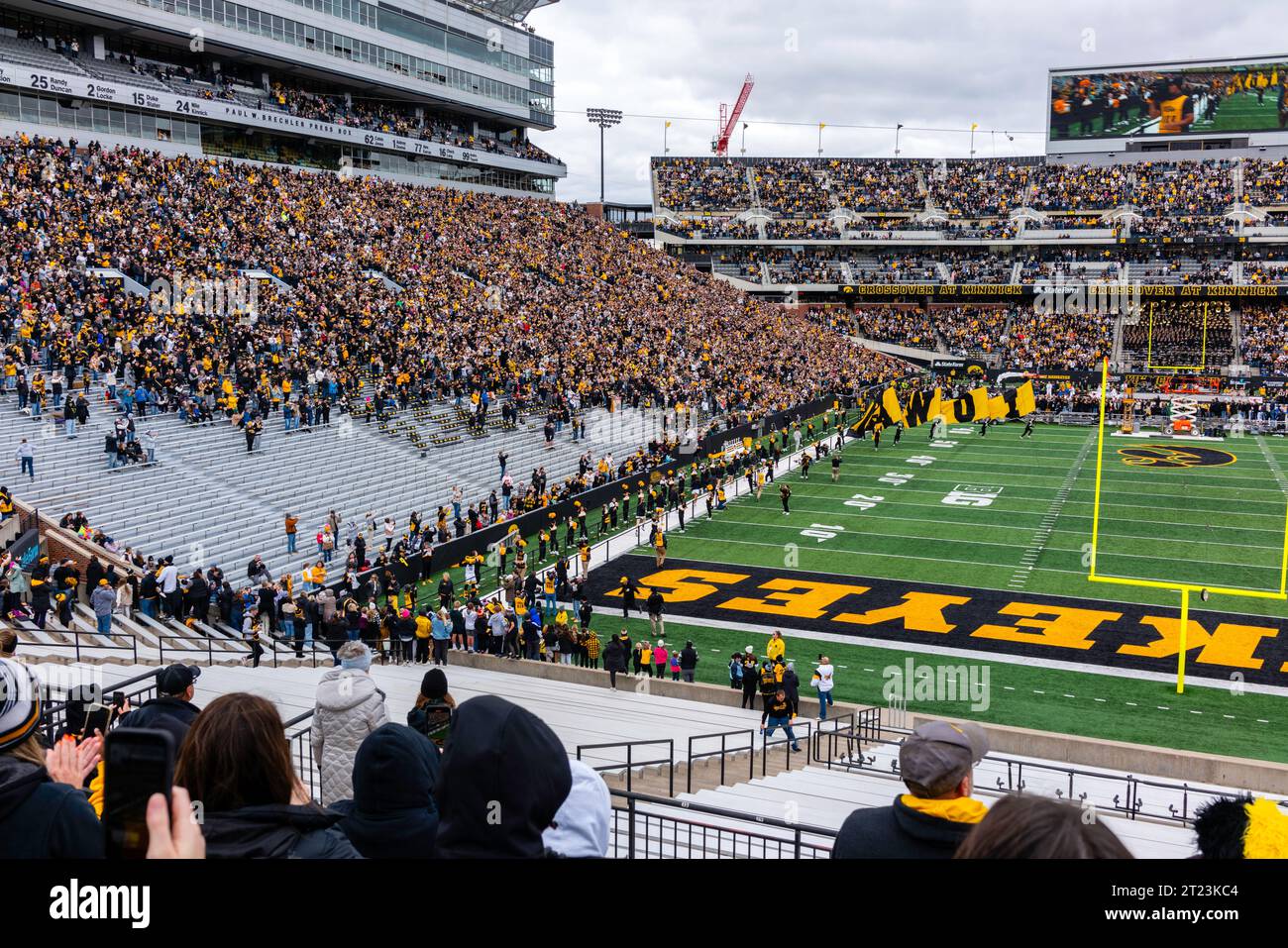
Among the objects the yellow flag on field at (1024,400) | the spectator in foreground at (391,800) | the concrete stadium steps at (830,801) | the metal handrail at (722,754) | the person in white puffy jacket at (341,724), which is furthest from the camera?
the yellow flag on field at (1024,400)

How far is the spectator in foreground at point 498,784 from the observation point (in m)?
2.50

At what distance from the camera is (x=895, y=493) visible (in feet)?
100

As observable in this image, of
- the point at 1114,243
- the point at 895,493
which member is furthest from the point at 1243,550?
the point at 1114,243

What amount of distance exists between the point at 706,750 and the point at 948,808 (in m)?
10.2

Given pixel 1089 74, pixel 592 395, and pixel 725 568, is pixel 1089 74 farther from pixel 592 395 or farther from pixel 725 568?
pixel 725 568

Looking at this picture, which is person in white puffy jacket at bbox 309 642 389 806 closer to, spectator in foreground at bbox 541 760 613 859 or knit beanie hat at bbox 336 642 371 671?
knit beanie hat at bbox 336 642 371 671

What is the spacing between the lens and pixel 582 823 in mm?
2885

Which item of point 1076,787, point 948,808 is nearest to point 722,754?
point 1076,787

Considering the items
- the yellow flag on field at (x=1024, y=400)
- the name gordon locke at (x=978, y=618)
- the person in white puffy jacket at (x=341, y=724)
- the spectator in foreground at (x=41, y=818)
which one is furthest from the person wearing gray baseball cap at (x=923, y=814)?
the yellow flag on field at (x=1024, y=400)

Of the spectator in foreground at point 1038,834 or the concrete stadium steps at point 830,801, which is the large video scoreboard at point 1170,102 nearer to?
the concrete stadium steps at point 830,801

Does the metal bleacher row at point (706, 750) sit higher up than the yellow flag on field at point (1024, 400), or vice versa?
the yellow flag on field at point (1024, 400)

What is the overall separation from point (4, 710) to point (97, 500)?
61.3 ft

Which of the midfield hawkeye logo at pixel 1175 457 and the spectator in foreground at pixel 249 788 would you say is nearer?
the spectator in foreground at pixel 249 788

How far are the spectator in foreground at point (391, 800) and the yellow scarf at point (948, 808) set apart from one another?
1409mm
